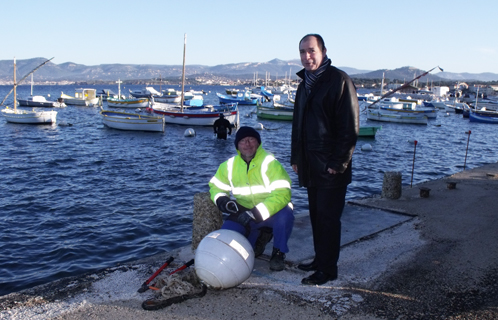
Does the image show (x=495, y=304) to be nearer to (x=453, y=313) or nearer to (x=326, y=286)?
(x=453, y=313)

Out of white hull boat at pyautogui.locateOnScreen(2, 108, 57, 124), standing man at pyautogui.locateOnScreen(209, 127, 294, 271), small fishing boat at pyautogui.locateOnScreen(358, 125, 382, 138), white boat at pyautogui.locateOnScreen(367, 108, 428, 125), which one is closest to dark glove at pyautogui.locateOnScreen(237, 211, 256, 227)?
standing man at pyautogui.locateOnScreen(209, 127, 294, 271)

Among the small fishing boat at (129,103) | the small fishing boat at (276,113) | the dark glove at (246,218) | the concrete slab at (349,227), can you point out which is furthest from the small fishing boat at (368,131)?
the small fishing boat at (129,103)

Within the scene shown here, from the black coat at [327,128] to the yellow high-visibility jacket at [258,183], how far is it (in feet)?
1.47

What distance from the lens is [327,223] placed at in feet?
15.2

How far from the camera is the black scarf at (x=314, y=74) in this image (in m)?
4.44

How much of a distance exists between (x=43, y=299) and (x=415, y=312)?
3658 millimetres

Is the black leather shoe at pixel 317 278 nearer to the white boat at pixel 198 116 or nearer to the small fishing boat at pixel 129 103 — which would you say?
the white boat at pixel 198 116

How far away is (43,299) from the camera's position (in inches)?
186

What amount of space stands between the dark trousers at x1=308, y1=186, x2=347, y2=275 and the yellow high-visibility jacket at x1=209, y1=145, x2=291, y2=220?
1.27ft

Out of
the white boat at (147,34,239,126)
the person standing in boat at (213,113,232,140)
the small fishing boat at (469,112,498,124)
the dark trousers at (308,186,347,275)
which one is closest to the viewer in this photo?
the dark trousers at (308,186,347,275)

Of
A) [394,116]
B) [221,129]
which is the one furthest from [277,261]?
[394,116]

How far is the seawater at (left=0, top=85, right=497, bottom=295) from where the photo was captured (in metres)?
9.18

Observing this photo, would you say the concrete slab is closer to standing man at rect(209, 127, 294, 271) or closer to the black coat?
standing man at rect(209, 127, 294, 271)

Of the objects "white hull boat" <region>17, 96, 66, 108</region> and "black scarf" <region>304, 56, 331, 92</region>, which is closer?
"black scarf" <region>304, 56, 331, 92</region>
